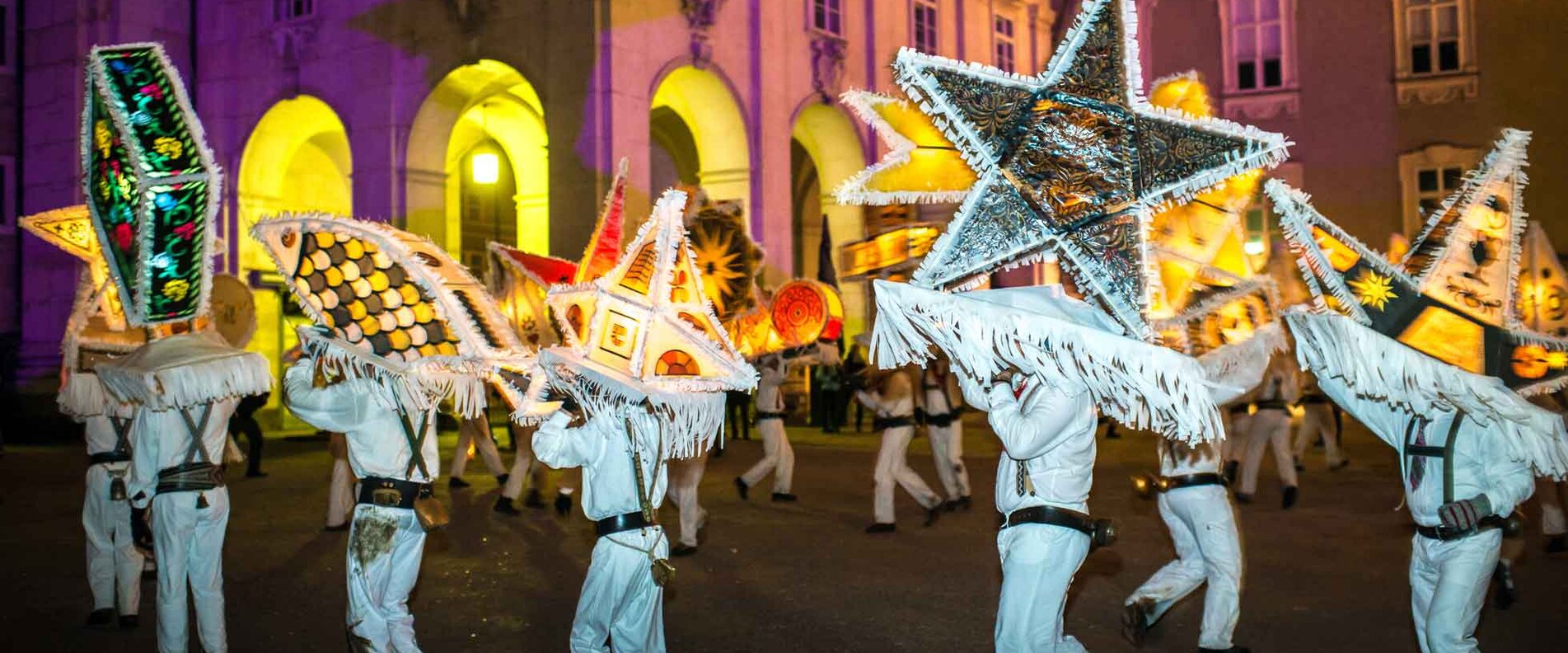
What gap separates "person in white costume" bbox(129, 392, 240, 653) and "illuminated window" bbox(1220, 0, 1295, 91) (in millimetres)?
23933

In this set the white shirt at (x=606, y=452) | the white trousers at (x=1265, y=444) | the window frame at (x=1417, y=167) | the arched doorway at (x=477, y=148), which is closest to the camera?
the white shirt at (x=606, y=452)

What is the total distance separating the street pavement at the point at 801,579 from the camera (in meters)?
7.04

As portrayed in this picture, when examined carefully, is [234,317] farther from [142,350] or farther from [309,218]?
[309,218]

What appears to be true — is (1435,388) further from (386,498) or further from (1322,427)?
(1322,427)

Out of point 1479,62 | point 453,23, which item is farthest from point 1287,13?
point 453,23

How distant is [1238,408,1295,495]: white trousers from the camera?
1198 cm

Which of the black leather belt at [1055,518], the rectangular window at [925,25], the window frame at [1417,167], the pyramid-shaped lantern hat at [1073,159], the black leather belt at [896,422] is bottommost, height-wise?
the black leather belt at [1055,518]

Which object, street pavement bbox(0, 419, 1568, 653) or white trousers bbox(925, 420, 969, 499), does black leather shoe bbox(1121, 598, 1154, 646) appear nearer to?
street pavement bbox(0, 419, 1568, 653)

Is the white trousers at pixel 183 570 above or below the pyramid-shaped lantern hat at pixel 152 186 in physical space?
below

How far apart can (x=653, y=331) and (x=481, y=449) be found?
840cm

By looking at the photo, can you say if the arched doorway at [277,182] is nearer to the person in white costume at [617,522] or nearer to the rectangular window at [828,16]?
the rectangular window at [828,16]

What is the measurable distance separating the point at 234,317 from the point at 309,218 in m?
4.75

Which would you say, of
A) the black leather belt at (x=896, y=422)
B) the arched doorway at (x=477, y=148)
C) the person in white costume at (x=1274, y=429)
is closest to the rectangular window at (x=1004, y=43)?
the arched doorway at (x=477, y=148)

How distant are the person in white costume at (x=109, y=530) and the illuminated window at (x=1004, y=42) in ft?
80.6
